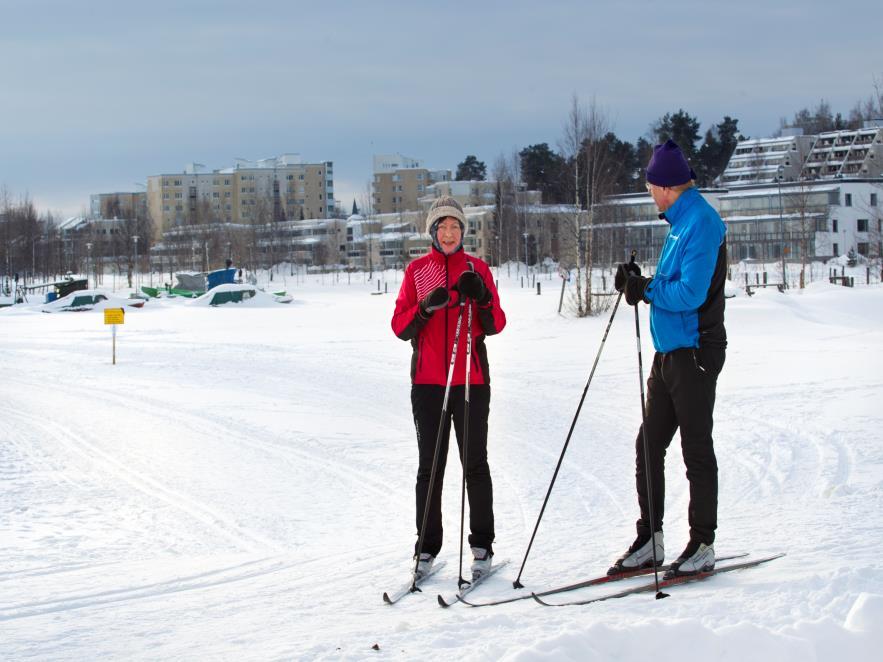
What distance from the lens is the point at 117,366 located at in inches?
655

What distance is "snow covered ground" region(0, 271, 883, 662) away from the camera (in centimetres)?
358

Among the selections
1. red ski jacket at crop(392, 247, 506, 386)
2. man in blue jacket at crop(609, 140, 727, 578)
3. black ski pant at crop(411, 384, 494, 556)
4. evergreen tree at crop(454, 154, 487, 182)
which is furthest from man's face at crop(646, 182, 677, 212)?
evergreen tree at crop(454, 154, 487, 182)

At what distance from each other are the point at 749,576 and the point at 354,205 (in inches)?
6485

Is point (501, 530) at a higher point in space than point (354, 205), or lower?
lower

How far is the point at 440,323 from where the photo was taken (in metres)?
4.63

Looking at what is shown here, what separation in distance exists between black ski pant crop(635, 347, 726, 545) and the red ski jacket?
33.5 inches

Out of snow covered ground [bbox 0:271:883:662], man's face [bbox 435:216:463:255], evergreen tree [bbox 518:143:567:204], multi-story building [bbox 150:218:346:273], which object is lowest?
snow covered ground [bbox 0:271:883:662]

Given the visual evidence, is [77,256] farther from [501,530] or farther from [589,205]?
[501,530]

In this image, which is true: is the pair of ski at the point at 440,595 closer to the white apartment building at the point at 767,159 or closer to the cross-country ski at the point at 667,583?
the cross-country ski at the point at 667,583

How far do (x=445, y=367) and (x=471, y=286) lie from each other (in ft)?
1.56

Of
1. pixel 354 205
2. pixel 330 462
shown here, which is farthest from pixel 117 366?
pixel 354 205

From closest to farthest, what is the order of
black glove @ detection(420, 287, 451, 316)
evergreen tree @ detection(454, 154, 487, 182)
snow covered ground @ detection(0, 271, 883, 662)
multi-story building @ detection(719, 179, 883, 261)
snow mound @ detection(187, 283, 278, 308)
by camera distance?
1. snow covered ground @ detection(0, 271, 883, 662)
2. black glove @ detection(420, 287, 451, 316)
3. snow mound @ detection(187, 283, 278, 308)
4. multi-story building @ detection(719, 179, 883, 261)
5. evergreen tree @ detection(454, 154, 487, 182)

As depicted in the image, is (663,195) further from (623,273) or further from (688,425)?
(688,425)

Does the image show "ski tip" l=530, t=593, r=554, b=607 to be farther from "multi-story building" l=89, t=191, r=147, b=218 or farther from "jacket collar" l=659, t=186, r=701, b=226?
"multi-story building" l=89, t=191, r=147, b=218
